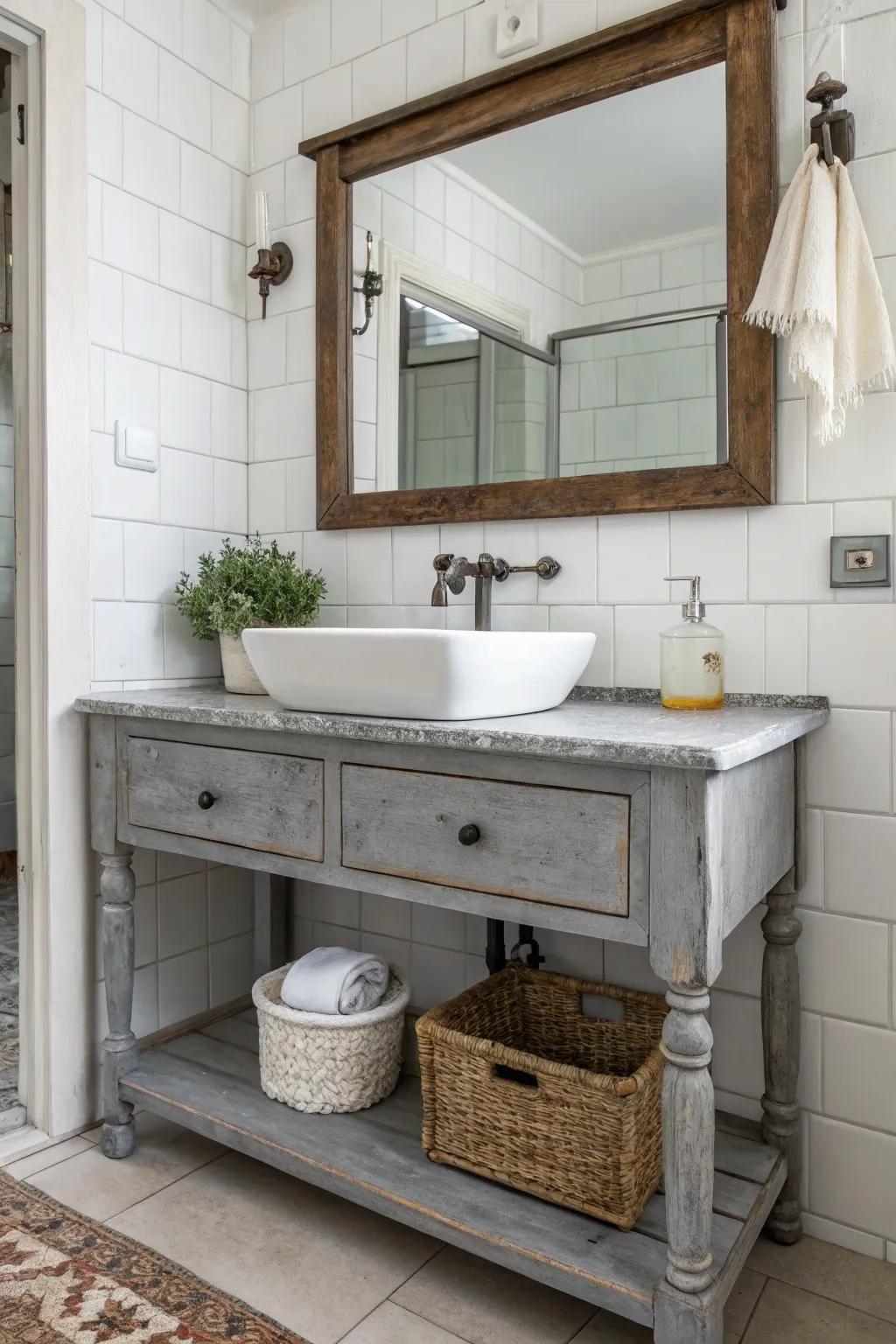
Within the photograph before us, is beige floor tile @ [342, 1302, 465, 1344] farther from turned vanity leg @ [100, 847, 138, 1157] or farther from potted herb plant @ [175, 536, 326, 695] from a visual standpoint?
potted herb plant @ [175, 536, 326, 695]

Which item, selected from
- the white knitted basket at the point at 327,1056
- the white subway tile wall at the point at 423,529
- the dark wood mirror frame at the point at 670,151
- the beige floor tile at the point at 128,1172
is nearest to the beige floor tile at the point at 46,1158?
the beige floor tile at the point at 128,1172

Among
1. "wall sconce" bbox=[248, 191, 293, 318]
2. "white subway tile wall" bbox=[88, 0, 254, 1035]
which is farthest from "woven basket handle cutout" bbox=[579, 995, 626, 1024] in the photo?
"wall sconce" bbox=[248, 191, 293, 318]

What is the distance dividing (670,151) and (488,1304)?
5.97 feet

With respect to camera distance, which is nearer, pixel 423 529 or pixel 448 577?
pixel 448 577

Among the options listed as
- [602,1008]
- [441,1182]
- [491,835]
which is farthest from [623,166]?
[441,1182]

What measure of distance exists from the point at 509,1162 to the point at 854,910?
644 mm

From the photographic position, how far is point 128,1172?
1658 mm

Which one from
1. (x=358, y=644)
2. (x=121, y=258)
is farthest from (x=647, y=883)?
(x=121, y=258)

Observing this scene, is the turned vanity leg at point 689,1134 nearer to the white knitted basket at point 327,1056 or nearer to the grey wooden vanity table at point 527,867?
the grey wooden vanity table at point 527,867

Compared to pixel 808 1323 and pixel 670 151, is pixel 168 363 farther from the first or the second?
pixel 808 1323

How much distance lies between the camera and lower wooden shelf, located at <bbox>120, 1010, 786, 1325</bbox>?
1.19 m

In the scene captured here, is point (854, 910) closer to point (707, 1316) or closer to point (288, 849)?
point (707, 1316)

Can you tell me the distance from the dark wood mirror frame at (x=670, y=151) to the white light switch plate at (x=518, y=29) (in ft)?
0.21

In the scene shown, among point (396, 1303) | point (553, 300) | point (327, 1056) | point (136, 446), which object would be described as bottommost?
point (396, 1303)
